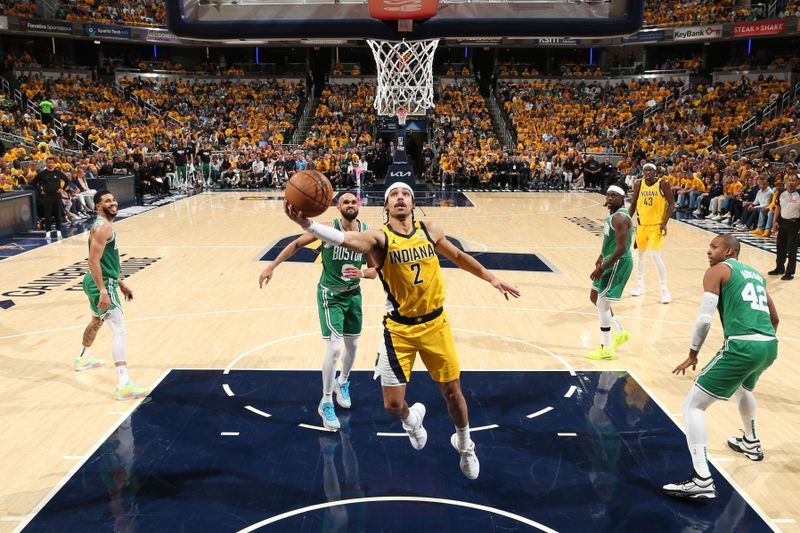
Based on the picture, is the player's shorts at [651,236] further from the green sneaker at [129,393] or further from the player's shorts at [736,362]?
the green sneaker at [129,393]

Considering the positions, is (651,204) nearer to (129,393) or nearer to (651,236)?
(651,236)

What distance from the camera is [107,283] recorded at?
237 inches

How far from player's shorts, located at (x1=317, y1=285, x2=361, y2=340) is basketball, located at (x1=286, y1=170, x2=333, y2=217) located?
4.09ft

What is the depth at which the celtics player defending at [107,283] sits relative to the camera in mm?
5762

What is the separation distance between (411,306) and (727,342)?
1965mm

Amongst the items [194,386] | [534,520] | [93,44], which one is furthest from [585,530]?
[93,44]

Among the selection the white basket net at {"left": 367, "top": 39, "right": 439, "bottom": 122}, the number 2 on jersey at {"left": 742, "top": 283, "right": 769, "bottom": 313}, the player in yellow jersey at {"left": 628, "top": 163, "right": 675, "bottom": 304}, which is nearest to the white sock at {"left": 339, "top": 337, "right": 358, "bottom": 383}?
the number 2 on jersey at {"left": 742, "top": 283, "right": 769, "bottom": 313}

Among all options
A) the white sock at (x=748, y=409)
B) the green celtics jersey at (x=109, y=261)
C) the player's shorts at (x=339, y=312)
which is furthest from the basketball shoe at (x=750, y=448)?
the green celtics jersey at (x=109, y=261)

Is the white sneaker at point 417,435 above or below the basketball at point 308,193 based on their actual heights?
below

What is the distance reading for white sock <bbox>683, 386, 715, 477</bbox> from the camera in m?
4.31

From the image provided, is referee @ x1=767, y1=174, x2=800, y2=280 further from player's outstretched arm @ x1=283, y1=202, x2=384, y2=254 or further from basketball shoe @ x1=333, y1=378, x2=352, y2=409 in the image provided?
player's outstretched arm @ x1=283, y1=202, x2=384, y2=254

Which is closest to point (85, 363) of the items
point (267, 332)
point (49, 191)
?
point (267, 332)

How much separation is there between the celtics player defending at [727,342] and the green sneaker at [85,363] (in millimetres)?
5128

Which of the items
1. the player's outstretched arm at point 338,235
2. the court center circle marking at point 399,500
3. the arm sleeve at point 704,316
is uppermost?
the player's outstretched arm at point 338,235
